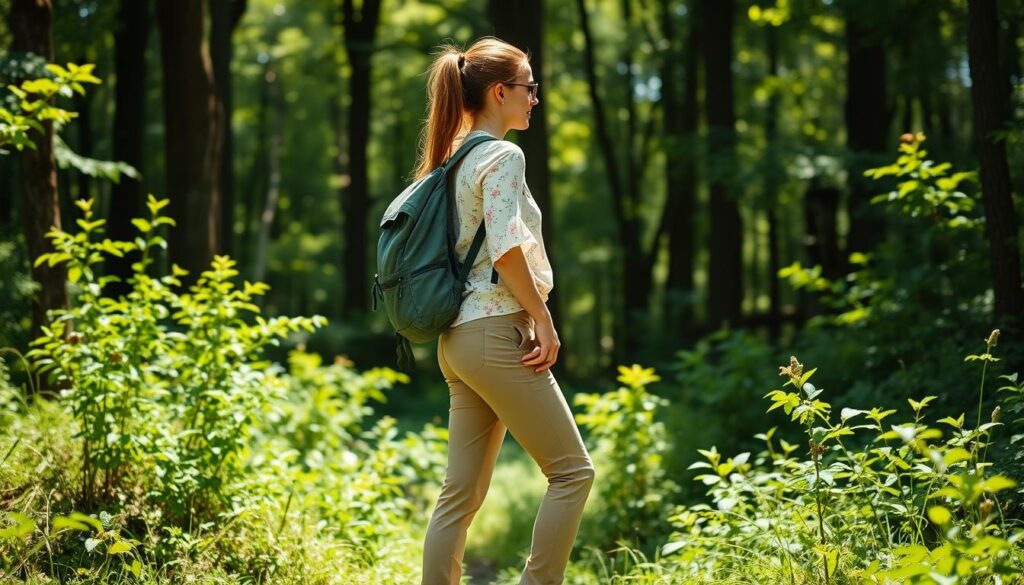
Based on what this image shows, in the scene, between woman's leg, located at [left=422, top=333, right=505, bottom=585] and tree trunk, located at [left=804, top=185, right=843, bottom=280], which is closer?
woman's leg, located at [left=422, top=333, right=505, bottom=585]

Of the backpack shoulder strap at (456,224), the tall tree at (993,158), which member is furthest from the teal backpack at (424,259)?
the tall tree at (993,158)

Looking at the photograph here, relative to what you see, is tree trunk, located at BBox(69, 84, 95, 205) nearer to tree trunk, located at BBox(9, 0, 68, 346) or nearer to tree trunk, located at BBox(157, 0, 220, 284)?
A: tree trunk, located at BBox(157, 0, 220, 284)

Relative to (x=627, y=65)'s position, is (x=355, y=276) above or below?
below

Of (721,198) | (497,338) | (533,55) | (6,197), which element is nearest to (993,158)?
(497,338)

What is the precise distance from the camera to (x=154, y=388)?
446cm

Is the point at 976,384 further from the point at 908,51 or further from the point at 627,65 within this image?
the point at 627,65

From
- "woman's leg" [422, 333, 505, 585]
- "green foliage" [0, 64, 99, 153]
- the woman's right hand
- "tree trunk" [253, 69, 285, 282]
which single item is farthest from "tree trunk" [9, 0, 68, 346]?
"tree trunk" [253, 69, 285, 282]

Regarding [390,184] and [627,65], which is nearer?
[627,65]

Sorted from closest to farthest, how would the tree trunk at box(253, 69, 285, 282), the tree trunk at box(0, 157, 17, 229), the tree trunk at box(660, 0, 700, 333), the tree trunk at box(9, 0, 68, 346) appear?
the tree trunk at box(9, 0, 68, 346) → the tree trunk at box(0, 157, 17, 229) → the tree trunk at box(660, 0, 700, 333) → the tree trunk at box(253, 69, 285, 282)

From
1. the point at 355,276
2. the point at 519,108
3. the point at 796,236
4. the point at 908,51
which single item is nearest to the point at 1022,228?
the point at 519,108

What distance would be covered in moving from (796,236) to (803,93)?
7.20 metres

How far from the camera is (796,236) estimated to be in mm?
27438

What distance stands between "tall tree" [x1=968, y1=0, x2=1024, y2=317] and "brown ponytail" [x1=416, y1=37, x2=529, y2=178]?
3179 millimetres

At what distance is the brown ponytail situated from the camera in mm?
3295
